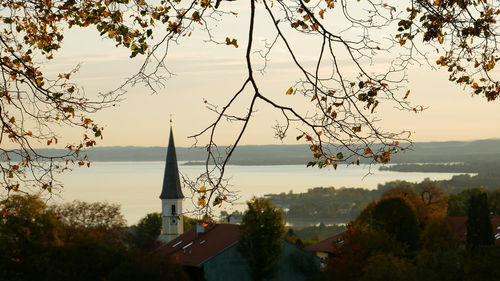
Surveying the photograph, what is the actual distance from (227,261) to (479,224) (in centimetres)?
1642

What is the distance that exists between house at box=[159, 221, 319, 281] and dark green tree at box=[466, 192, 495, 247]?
11195 millimetres

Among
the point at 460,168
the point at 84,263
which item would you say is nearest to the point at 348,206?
the point at 460,168

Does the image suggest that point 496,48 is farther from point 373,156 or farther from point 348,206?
point 348,206

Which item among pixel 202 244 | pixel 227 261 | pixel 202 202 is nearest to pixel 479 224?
pixel 227 261

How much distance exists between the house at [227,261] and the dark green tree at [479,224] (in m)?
11.2

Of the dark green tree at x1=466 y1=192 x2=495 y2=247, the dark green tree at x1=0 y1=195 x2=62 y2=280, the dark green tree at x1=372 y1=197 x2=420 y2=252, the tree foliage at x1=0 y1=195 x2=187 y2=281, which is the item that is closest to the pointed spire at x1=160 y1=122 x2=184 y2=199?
the dark green tree at x1=372 y1=197 x2=420 y2=252

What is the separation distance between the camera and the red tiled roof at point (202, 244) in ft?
155

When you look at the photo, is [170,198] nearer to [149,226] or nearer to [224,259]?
[149,226]

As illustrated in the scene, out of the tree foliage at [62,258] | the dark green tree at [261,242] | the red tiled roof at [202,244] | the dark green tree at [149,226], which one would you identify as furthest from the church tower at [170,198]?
the tree foliage at [62,258]

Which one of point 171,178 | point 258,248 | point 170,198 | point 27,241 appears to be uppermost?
point 171,178

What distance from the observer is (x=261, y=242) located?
45.4 meters

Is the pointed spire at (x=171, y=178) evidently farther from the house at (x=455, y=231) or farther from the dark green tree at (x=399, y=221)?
the dark green tree at (x=399, y=221)

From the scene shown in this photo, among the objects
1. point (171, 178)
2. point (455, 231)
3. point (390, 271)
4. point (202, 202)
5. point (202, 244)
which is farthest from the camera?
point (171, 178)

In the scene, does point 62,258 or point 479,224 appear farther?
point 479,224
